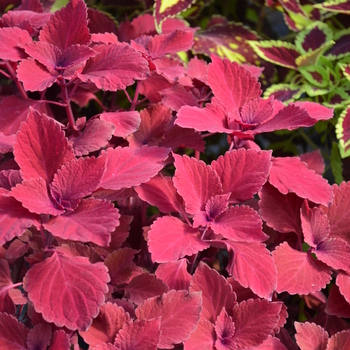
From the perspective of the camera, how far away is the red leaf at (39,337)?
0.56 metres

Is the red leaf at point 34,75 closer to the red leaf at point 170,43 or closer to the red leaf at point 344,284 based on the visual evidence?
the red leaf at point 170,43

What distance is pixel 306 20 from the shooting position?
1201mm

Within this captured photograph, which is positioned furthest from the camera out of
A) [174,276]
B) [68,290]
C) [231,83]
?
[231,83]

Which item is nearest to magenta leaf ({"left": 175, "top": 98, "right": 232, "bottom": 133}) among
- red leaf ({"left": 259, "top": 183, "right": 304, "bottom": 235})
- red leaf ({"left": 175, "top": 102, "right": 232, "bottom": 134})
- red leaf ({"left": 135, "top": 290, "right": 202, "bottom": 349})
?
red leaf ({"left": 175, "top": 102, "right": 232, "bottom": 134})

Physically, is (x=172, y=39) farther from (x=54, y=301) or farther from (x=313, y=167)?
(x=54, y=301)

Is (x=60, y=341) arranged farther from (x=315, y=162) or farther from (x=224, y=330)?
(x=315, y=162)

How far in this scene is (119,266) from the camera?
659 millimetres

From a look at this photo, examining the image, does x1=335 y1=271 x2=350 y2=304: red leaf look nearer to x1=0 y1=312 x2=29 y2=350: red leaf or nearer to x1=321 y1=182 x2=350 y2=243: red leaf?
x1=321 y1=182 x2=350 y2=243: red leaf

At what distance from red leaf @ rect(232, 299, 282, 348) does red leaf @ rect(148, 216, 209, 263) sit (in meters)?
0.10

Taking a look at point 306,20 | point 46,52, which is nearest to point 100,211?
point 46,52

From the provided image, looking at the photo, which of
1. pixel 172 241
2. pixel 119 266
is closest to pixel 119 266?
pixel 119 266

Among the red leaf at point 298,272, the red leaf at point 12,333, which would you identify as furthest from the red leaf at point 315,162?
the red leaf at point 12,333

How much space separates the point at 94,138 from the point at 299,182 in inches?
11.6

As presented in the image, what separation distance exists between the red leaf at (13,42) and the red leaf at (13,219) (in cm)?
24
